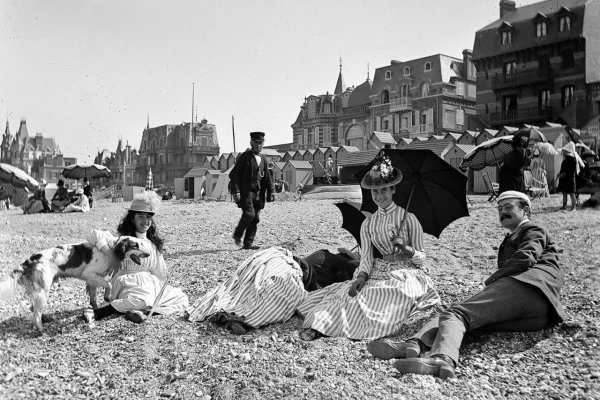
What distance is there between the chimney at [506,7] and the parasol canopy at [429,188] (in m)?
36.4

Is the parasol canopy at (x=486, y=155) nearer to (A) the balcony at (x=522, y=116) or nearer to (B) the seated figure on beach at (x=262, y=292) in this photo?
(A) the balcony at (x=522, y=116)

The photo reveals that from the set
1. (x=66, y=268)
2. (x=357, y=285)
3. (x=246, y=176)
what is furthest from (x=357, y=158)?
(x=66, y=268)

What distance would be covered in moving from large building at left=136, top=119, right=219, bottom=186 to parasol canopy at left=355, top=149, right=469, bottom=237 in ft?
247

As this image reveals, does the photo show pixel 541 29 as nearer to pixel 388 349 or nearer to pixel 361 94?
pixel 361 94

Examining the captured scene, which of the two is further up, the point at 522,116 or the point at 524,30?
the point at 524,30

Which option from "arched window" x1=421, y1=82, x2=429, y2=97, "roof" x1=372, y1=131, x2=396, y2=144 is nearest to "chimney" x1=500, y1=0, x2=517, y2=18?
"arched window" x1=421, y1=82, x2=429, y2=97

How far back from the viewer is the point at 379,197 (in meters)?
4.89

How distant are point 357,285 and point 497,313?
3.78ft

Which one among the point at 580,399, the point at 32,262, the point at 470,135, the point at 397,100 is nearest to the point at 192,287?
the point at 32,262

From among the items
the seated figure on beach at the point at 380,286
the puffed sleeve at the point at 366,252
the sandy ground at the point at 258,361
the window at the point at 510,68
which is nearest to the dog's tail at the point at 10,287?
the sandy ground at the point at 258,361

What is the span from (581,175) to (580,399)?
14445 millimetres

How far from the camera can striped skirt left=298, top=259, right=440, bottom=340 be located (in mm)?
4492

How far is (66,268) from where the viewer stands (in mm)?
4758

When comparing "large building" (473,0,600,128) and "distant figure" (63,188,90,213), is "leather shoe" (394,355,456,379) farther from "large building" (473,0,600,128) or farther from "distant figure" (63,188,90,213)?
"large building" (473,0,600,128)
